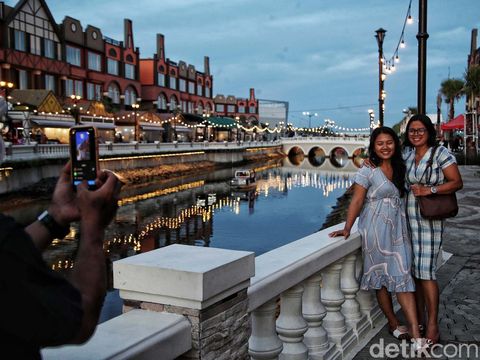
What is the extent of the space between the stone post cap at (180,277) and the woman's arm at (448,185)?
2655mm

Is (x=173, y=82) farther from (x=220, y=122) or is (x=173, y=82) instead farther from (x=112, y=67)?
(x=112, y=67)

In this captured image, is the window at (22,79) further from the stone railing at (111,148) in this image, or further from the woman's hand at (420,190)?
the woman's hand at (420,190)

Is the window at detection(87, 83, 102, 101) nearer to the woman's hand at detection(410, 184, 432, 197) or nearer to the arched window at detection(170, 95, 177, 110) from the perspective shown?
the arched window at detection(170, 95, 177, 110)

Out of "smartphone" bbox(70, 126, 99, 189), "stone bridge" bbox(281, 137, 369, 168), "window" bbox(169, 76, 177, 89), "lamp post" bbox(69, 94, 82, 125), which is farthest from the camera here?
"stone bridge" bbox(281, 137, 369, 168)

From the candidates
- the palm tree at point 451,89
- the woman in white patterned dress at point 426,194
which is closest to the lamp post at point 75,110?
the woman in white patterned dress at point 426,194

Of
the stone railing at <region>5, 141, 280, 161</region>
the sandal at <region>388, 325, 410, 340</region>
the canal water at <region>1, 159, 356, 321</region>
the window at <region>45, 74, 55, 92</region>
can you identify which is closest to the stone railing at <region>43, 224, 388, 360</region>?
the sandal at <region>388, 325, 410, 340</region>

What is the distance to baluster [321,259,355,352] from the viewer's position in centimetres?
460

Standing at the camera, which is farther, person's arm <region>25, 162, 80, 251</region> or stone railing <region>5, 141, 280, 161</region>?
stone railing <region>5, 141, 280, 161</region>

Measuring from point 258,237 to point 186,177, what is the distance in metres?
26.7

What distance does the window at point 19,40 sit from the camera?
44941mm

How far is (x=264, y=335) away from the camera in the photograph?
350cm

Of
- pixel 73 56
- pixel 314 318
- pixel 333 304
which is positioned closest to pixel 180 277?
pixel 314 318

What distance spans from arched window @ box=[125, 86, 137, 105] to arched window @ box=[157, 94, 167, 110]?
6.28 meters

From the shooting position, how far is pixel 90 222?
69.6 inches
